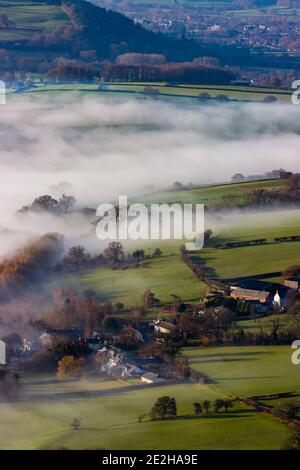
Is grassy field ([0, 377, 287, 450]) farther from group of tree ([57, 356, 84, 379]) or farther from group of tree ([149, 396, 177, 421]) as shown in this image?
group of tree ([57, 356, 84, 379])

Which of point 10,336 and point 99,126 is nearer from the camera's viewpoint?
point 10,336

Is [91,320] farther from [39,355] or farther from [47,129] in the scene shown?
[47,129]

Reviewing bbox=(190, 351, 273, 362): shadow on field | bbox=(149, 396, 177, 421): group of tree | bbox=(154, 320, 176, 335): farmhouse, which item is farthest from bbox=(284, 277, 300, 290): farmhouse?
bbox=(149, 396, 177, 421): group of tree

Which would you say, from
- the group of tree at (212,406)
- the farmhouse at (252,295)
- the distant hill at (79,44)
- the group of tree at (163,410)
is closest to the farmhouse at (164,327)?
the farmhouse at (252,295)

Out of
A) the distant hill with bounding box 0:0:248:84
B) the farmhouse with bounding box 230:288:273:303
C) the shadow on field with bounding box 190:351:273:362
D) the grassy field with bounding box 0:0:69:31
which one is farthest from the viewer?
the grassy field with bounding box 0:0:69:31

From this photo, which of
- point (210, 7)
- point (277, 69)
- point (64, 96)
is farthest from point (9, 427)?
point (210, 7)
